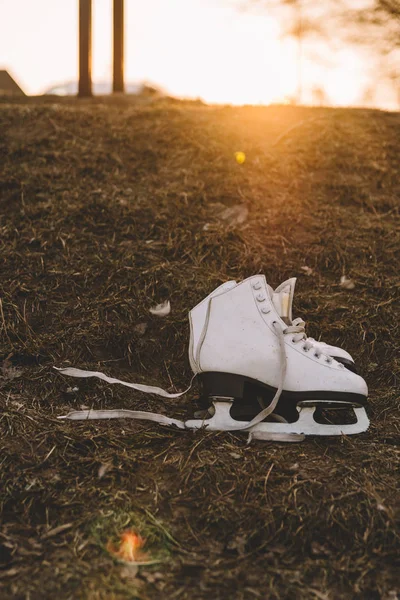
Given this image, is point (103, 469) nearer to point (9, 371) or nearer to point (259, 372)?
point (259, 372)

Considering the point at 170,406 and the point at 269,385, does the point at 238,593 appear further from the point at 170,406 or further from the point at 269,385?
the point at 170,406

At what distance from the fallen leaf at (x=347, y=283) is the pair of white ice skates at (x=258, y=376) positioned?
3.55 feet

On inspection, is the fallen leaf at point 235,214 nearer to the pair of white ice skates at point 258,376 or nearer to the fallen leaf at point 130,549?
the pair of white ice skates at point 258,376

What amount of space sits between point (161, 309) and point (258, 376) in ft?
3.20

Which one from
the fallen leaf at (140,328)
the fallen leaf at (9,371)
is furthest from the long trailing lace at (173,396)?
the fallen leaf at (140,328)

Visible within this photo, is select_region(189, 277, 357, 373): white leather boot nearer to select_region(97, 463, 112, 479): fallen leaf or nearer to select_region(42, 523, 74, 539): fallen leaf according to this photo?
select_region(97, 463, 112, 479): fallen leaf

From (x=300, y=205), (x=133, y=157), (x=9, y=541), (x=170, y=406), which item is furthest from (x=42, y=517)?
(x=133, y=157)

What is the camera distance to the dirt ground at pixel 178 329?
5.40 feet

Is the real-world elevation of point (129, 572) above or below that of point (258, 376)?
below

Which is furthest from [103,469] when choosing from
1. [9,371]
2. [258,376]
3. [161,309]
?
[161,309]

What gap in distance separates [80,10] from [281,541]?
577 cm

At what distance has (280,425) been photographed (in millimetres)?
2326

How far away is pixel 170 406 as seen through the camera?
102 inches

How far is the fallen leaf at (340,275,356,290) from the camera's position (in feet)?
11.3
